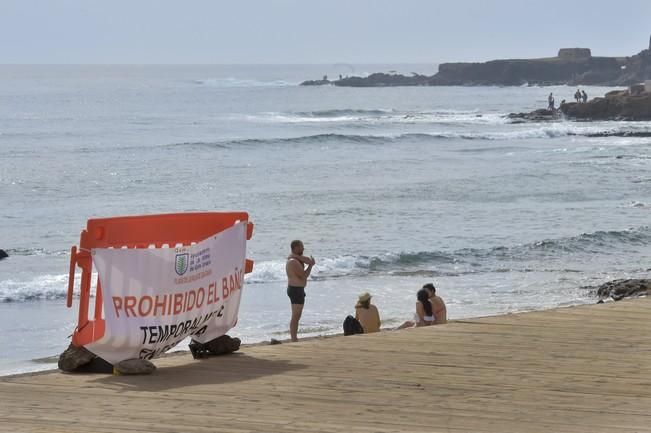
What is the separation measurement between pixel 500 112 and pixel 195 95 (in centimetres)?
4581

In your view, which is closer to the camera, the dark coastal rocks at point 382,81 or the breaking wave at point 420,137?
the breaking wave at point 420,137

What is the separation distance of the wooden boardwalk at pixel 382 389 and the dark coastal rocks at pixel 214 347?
9 cm

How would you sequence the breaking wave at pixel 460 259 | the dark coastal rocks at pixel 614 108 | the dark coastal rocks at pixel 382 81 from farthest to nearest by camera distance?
the dark coastal rocks at pixel 382 81
the dark coastal rocks at pixel 614 108
the breaking wave at pixel 460 259

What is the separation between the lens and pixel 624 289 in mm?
19984

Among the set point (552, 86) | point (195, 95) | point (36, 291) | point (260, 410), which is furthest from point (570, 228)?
point (552, 86)

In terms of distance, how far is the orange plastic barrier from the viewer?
27.0 ft

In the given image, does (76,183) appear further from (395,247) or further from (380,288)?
(380,288)

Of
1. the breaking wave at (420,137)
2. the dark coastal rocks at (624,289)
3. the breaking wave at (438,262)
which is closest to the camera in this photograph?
the dark coastal rocks at (624,289)

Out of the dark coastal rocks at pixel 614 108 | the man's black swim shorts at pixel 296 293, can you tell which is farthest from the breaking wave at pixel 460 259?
the dark coastal rocks at pixel 614 108

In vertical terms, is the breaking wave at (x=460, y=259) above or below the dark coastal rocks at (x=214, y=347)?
below

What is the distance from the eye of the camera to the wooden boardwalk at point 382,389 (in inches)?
276

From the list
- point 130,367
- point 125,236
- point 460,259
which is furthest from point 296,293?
point 460,259

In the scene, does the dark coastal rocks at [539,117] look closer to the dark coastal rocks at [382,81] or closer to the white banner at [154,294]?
the white banner at [154,294]

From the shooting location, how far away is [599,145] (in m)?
57.9
